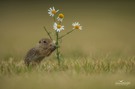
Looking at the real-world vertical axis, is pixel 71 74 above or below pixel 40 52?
below

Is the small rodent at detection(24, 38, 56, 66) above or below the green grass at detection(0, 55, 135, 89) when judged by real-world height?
above

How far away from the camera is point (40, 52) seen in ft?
26.6

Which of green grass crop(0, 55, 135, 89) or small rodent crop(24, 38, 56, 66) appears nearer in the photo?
green grass crop(0, 55, 135, 89)

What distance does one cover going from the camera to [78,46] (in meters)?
11.4

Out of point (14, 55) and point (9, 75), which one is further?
point (14, 55)

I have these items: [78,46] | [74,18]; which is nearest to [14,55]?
[78,46]

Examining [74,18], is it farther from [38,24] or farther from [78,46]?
[78,46]

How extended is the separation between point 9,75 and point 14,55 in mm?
2931

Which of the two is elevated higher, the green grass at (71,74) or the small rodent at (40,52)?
the small rodent at (40,52)

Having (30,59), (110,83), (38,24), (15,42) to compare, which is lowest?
(110,83)

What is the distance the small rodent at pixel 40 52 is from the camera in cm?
807

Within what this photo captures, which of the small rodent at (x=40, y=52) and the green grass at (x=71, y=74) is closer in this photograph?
the green grass at (x=71, y=74)

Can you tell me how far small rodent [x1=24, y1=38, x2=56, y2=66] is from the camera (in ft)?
26.5

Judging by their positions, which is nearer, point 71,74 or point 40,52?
point 71,74
